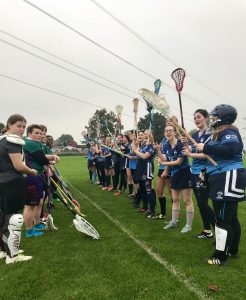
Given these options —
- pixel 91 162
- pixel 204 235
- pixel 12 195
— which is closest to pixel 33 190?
pixel 12 195

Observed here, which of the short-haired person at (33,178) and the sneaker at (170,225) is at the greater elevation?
the short-haired person at (33,178)

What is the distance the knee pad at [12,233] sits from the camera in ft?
15.6

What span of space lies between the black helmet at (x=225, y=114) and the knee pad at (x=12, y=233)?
10.3ft

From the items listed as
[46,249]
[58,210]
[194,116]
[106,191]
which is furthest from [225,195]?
[106,191]

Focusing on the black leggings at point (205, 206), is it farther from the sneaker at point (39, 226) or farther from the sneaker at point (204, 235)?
the sneaker at point (39, 226)

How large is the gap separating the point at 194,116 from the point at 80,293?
11.3ft

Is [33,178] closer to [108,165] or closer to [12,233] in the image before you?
[12,233]

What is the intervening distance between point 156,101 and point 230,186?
6.03ft

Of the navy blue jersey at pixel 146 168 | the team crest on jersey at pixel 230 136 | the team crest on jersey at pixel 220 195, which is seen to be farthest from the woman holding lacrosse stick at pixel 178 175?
the team crest on jersey at pixel 230 136

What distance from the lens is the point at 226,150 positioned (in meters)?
4.24

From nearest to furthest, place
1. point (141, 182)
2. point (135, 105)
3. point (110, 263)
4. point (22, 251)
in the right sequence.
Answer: point (110, 263), point (22, 251), point (141, 182), point (135, 105)

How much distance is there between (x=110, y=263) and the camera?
4.75m

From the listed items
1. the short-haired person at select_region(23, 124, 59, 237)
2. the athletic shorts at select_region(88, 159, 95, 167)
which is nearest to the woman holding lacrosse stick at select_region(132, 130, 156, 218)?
the short-haired person at select_region(23, 124, 59, 237)

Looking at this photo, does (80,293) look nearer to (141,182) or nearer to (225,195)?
(225,195)
